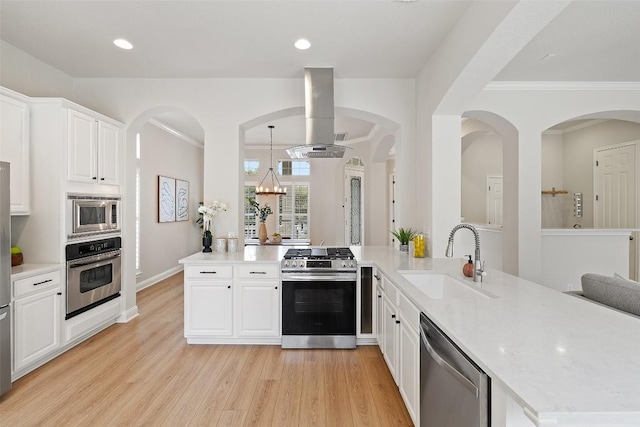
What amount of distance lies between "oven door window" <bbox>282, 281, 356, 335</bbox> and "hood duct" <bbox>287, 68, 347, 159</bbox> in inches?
58.4

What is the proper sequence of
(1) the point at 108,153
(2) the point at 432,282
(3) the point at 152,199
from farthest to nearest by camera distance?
(3) the point at 152,199, (1) the point at 108,153, (2) the point at 432,282

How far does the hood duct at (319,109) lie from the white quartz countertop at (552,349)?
209 cm

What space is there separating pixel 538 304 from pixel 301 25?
105 inches

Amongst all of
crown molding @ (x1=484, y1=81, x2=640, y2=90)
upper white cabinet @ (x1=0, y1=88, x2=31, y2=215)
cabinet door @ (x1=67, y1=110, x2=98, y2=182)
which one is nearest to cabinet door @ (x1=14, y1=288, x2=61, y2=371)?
upper white cabinet @ (x1=0, y1=88, x2=31, y2=215)

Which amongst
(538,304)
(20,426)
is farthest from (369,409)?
(20,426)

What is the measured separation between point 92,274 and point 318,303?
2.33 m

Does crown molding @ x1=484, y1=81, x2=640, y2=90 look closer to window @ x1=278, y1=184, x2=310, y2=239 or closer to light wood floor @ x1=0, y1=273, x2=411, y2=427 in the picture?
light wood floor @ x1=0, y1=273, x2=411, y2=427

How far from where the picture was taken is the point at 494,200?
7012 mm

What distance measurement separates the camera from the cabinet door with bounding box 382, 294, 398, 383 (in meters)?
2.46

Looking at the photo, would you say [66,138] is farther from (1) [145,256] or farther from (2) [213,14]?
(1) [145,256]

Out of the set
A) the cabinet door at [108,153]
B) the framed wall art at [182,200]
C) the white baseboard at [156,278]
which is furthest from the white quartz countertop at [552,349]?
the framed wall art at [182,200]

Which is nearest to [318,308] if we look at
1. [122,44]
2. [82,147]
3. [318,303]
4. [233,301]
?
[318,303]

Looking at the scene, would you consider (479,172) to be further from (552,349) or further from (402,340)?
(552,349)

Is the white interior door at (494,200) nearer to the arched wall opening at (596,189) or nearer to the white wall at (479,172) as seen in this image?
the white wall at (479,172)
